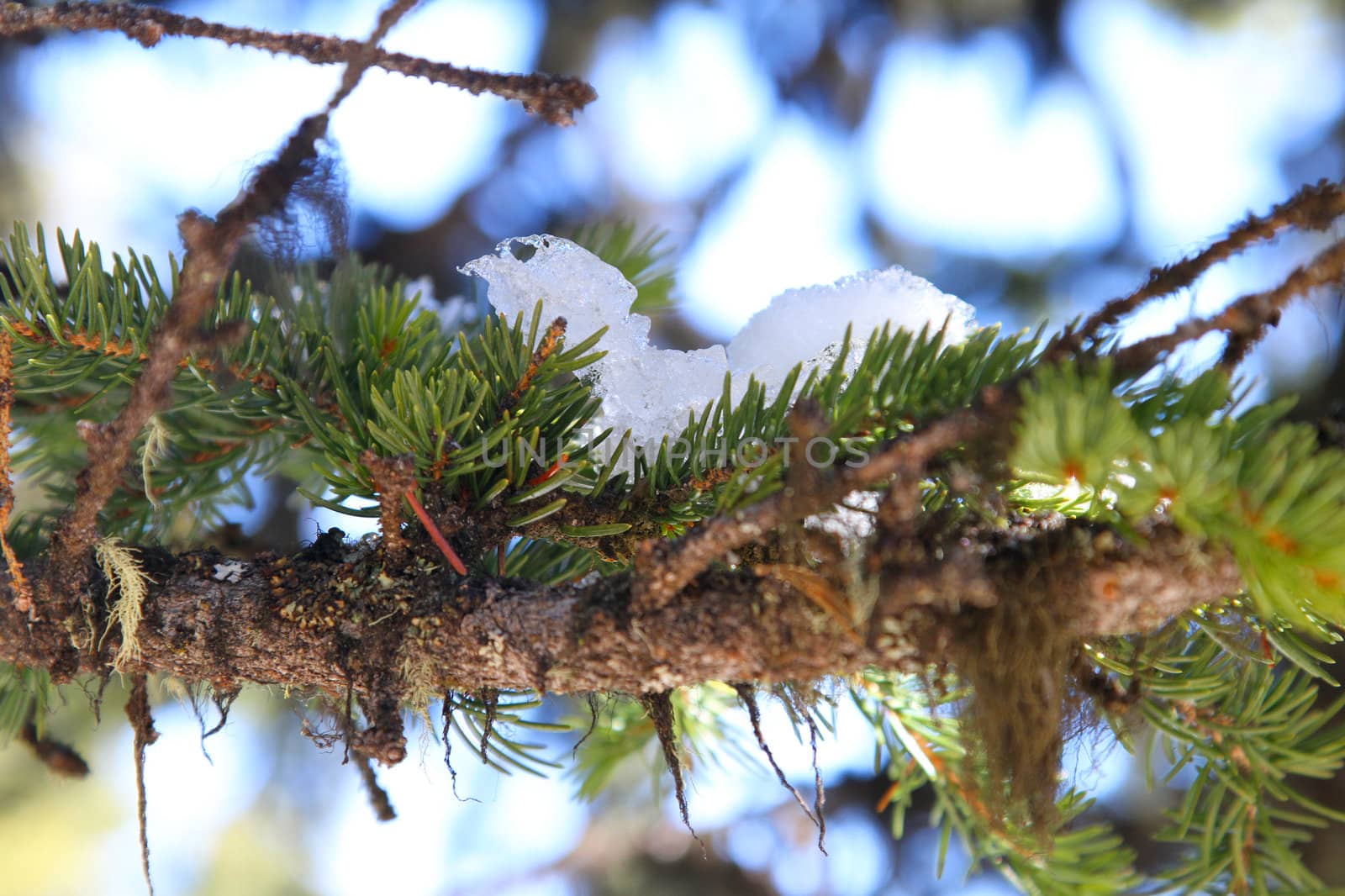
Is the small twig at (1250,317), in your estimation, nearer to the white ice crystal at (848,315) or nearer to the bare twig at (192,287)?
the white ice crystal at (848,315)

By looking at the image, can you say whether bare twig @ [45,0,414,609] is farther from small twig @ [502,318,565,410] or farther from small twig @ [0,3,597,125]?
small twig @ [502,318,565,410]

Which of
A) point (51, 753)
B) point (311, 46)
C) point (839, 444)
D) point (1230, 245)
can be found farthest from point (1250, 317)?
point (51, 753)

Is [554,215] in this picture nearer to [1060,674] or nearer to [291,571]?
[291,571]

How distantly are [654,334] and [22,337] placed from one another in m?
1.04

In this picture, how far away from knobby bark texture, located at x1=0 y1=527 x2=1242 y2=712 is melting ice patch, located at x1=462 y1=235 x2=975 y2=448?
0.15 meters

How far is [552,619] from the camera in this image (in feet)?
1.57

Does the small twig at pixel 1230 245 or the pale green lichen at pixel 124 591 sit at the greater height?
the small twig at pixel 1230 245

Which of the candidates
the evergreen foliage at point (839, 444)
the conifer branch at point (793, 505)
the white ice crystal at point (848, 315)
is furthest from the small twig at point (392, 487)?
the white ice crystal at point (848, 315)

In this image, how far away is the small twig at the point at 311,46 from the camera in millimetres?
449

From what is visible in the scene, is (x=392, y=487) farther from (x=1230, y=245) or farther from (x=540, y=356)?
(x=1230, y=245)

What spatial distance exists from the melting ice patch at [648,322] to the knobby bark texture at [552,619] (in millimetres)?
150

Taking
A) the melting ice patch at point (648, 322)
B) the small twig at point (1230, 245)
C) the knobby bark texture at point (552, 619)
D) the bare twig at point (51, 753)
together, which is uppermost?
the melting ice patch at point (648, 322)

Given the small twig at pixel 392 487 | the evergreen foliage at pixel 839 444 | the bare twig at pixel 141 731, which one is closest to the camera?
the evergreen foliage at pixel 839 444

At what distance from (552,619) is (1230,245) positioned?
1.19 ft
